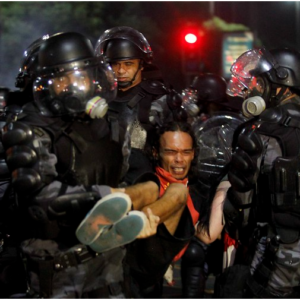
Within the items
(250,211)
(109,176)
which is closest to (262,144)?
(250,211)

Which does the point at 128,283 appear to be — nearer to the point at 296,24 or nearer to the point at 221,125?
the point at 221,125

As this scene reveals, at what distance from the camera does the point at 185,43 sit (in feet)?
36.5

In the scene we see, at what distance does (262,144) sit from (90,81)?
48.8 inches

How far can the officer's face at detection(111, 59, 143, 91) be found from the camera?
584 centimetres

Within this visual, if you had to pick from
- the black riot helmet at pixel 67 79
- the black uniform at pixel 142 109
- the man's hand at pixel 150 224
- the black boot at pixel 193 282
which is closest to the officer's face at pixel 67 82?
the black riot helmet at pixel 67 79

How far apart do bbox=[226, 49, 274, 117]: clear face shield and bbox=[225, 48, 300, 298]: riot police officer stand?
10mm

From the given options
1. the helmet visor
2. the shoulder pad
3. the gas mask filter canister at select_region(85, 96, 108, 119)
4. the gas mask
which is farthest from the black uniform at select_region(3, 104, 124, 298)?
the gas mask

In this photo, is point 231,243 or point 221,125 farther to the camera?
point 221,125

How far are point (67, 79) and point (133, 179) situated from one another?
2.85 feet

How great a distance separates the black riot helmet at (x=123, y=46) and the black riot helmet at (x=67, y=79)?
1.80 m

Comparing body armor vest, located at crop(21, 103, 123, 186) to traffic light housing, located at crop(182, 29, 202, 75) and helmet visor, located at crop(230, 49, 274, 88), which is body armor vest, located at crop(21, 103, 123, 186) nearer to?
helmet visor, located at crop(230, 49, 274, 88)

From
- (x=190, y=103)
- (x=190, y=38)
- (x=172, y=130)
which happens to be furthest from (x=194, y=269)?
(x=190, y=38)

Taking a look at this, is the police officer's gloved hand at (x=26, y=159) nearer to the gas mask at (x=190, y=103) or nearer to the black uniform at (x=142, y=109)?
the black uniform at (x=142, y=109)

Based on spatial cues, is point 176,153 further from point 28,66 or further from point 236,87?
point 28,66
